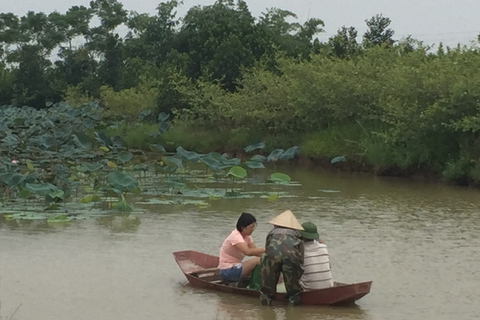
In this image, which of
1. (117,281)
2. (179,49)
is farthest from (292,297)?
(179,49)

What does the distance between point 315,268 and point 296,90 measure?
56.6 feet

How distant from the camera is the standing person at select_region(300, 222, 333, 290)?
830cm

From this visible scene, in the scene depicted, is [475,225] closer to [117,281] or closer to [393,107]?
[117,281]

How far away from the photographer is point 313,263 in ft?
27.2

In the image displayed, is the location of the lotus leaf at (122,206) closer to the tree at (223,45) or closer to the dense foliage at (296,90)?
the dense foliage at (296,90)

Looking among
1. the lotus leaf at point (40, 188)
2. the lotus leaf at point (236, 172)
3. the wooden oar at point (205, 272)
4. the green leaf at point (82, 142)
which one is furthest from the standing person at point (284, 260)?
the green leaf at point (82, 142)

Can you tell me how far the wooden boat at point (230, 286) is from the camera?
8133 mm

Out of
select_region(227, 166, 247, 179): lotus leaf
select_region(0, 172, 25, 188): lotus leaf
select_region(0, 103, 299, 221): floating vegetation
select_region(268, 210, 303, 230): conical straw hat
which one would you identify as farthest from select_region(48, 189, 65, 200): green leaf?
select_region(268, 210, 303, 230): conical straw hat

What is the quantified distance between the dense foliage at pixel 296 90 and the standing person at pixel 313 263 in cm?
1147

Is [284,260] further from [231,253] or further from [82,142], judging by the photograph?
[82,142]

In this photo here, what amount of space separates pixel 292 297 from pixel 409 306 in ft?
3.76

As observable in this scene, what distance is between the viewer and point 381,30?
39.4 meters

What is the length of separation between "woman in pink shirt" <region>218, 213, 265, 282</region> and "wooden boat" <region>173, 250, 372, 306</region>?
0.13 metres

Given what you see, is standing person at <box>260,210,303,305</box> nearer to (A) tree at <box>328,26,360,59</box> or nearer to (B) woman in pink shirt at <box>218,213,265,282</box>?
(B) woman in pink shirt at <box>218,213,265,282</box>
